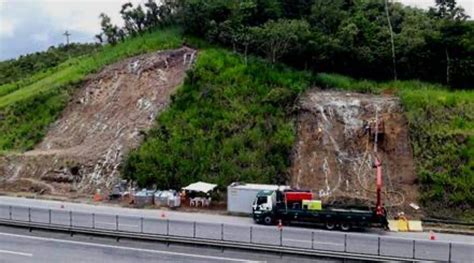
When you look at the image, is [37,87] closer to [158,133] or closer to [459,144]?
[158,133]

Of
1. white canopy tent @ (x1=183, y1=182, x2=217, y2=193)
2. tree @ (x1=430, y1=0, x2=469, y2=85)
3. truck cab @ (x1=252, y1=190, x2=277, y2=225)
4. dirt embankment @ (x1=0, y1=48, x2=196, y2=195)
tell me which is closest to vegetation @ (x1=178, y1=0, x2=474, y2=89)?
tree @ (x1=430, y1=0, x2=469, y2=85)

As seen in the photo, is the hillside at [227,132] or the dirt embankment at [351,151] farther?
the hillside at [227,132]

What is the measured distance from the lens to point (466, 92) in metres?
48.9

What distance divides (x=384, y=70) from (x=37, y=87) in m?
36.6

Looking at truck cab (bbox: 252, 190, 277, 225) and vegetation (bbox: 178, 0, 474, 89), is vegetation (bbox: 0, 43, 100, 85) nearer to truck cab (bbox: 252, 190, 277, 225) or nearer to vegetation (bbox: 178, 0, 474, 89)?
vegetation (bbox: 178, 0, 474, 89)

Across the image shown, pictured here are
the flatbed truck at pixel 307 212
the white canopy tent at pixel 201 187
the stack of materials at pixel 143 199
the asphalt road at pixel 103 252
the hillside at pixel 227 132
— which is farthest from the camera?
the hillside at pixel 227 132

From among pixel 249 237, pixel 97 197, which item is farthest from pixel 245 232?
pixel 97 197

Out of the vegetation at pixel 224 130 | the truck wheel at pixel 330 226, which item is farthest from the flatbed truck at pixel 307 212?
the vegetation at pixel 224 130

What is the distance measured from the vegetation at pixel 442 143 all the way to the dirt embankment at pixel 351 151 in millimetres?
840

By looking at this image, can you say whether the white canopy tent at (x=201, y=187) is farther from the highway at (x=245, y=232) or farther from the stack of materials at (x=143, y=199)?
the stack of materials at (x=143, y=199)

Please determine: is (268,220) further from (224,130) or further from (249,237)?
(224,130)

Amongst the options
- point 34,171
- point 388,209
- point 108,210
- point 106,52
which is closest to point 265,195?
point 388,209

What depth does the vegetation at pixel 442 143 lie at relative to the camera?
3994 cm

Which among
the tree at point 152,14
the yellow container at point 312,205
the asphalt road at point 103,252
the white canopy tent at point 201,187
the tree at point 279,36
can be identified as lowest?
the asphalt road at point 103,252
